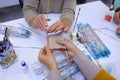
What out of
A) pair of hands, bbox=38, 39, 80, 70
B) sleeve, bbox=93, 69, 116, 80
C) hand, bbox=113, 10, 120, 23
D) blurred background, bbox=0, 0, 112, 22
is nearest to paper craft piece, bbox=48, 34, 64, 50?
pair of hands, bbox=38, 39, 80, 70

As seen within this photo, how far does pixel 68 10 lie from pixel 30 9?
0.27m

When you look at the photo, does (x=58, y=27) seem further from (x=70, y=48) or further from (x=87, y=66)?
(x=87, y=66)

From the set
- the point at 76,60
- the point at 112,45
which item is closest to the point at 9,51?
the point at 76,60

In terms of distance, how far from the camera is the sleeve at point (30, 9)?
3.66 feet

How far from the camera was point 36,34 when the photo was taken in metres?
1.06

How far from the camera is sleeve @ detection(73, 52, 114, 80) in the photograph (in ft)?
2.69

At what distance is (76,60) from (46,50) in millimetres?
168

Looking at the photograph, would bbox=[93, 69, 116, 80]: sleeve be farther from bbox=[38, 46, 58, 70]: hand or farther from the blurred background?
the blurred background

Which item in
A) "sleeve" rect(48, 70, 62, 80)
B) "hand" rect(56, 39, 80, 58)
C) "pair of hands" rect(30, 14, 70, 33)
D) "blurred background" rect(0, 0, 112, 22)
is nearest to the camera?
"sleeve" rect(48, 70, 62, 80)

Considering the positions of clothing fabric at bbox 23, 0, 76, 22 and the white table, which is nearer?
the white table

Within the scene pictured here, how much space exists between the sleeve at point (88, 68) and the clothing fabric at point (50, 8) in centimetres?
36

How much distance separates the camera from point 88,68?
833 mm

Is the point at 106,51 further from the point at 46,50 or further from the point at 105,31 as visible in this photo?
the point at 46,50

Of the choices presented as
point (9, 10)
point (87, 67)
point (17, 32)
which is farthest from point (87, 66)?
point (9, 10)
